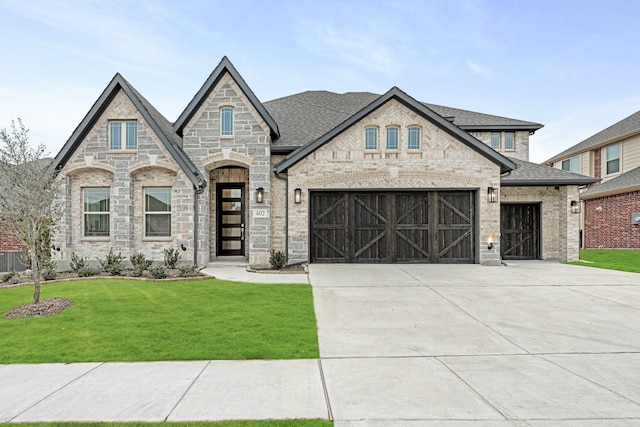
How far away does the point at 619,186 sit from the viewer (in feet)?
65.5

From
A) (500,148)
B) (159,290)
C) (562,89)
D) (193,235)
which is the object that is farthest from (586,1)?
(159,290)

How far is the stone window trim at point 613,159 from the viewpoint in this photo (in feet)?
74.6

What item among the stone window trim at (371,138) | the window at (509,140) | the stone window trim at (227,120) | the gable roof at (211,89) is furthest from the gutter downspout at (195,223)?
the window at (509,140)

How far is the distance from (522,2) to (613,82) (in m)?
27.9

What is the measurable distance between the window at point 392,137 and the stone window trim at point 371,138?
17.1 inches

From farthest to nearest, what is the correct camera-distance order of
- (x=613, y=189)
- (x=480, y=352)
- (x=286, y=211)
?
(x=613, y=189), (x=286, y=211), (x=480, y=352)

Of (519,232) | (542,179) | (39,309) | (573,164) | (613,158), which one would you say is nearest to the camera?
(39,309)

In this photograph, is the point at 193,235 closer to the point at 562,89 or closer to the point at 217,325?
the point at 217,325

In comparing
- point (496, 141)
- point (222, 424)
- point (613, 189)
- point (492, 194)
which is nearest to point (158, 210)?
point (222, 424)

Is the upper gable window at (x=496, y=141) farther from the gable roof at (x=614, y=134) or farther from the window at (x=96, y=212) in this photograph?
the window at (x=96, y=212)

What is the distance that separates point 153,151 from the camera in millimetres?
12406

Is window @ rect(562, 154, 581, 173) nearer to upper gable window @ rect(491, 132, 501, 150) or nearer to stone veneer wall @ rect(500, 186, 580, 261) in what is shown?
upper gable window @ rect(491, 132, 501, 150)

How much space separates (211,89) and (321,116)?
5845 millimetres

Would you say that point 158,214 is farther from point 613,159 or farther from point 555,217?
point 613,159
